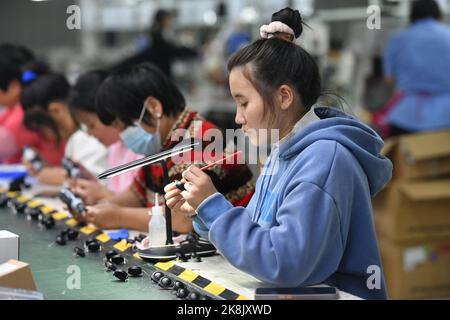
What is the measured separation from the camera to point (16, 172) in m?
3.45


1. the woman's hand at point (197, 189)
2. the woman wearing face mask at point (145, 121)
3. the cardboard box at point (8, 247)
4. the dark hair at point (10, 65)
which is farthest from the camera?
the dark hair at point (10, 65)

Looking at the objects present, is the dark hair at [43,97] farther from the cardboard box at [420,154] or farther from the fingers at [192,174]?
the fingers at [192,174]

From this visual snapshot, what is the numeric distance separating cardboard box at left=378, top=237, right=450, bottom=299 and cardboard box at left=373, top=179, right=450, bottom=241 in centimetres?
5

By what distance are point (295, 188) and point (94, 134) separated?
5.14 feet

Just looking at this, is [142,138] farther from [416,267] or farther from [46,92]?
[416,267]

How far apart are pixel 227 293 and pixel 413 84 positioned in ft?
9.89

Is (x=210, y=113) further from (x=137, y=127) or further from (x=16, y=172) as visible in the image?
(x=137, y=127)

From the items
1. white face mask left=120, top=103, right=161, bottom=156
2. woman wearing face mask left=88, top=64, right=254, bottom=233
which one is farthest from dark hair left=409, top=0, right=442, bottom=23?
white face mask left=120, top=103, right=161, bottom=156

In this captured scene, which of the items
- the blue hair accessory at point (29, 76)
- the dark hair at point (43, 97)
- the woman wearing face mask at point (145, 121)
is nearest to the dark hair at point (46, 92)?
the dark hair at point (43, 97)

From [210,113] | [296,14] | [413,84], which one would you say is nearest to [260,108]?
[296,14]

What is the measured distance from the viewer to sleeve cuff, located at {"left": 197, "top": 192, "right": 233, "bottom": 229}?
1.59 m

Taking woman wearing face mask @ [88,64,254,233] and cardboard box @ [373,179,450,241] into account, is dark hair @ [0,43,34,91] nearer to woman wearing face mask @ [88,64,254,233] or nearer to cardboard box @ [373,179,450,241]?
woman wearing face mask @ [88,64,254,233]

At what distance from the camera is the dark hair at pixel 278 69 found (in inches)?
67.1

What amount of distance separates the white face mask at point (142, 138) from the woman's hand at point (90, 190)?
343 millimetres
